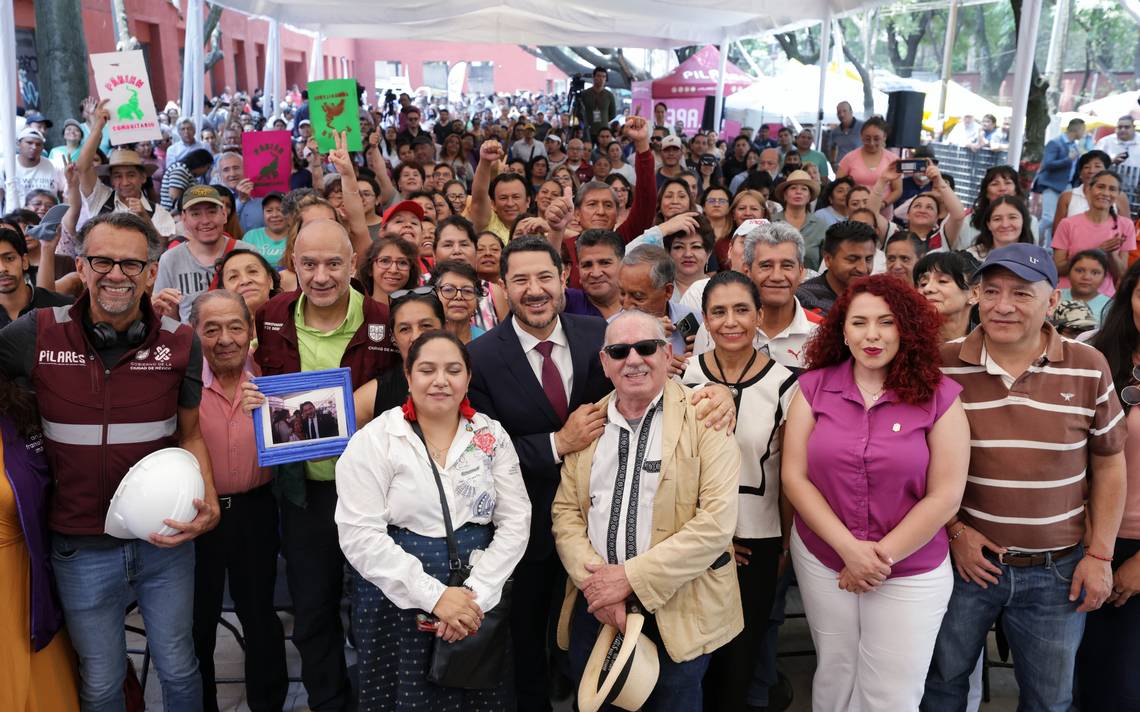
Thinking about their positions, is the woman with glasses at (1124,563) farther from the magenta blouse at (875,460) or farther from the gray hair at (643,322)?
the gray hair at (643,322)

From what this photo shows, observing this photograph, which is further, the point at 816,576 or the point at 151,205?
the point at 151,205

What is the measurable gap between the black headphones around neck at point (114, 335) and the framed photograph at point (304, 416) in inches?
15.2

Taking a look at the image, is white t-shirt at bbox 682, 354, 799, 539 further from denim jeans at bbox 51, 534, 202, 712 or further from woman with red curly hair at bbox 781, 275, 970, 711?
denim jeans at bbox 51, 534, 202, 712

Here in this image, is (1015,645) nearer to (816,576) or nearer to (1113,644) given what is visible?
(1113,644)

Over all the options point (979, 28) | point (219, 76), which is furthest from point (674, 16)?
point (219, 76)

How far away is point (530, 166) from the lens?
10320 mm

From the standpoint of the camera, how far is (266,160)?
714cm

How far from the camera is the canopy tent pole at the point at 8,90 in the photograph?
6.24 m

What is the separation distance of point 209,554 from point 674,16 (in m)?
12.3

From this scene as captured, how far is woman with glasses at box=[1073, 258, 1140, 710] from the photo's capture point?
286 cm

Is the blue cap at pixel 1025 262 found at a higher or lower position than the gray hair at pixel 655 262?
higher

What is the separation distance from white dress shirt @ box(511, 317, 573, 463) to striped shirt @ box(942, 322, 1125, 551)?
1338 millimetres

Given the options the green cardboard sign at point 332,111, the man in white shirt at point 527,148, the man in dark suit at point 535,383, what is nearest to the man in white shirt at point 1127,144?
the man in white shirt at point 527,148

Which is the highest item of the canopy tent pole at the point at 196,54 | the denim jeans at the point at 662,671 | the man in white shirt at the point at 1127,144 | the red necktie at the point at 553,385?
the canopy tent pole at the point at 196,54
